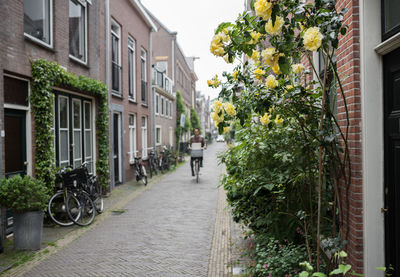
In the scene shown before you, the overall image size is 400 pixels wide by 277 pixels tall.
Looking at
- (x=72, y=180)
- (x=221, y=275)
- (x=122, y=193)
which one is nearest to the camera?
(x=221, y=275)

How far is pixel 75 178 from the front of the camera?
663 cm

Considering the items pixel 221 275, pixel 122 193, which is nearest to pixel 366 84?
pixel 221 275

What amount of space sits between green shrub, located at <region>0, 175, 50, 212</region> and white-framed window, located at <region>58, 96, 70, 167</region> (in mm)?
2623

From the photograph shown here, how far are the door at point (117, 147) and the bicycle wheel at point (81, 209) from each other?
4500mm

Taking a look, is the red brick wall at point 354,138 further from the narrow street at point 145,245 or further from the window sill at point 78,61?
the window sill at point 78,61

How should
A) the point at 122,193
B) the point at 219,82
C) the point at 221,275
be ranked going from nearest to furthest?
the point at 219,82 → the point at 221,275 → the point at 122,193

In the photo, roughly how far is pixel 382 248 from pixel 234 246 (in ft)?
8.50

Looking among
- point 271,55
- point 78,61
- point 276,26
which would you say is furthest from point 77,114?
point 276,26

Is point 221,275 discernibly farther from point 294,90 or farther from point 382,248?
point 294,90

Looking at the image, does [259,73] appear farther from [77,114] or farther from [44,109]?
[77,114]

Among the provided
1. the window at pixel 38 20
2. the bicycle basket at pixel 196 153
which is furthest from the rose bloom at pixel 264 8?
the bicycle basket at pixel 196 153

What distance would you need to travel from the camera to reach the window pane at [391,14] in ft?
8.10

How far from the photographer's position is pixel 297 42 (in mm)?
2584

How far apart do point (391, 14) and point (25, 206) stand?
16.5 ft
